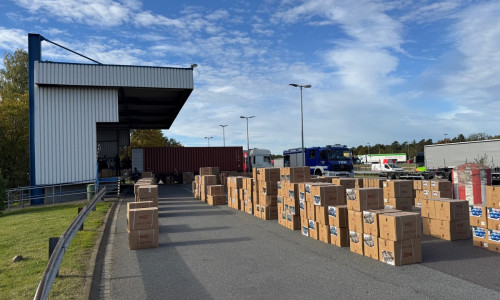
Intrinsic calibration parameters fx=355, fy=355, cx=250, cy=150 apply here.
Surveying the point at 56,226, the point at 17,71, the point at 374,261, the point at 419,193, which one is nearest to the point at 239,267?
the point at 374,261

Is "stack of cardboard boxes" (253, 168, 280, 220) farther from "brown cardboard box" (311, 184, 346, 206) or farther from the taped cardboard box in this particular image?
the taped cardboard box

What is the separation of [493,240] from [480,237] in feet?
1.06

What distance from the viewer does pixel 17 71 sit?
50969 millimetres

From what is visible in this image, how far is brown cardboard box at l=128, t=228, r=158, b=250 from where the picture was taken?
8711mm

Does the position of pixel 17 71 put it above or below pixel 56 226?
above

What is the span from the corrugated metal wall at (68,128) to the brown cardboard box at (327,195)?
1726 cm

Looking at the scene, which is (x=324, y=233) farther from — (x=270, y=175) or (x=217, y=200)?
(x=217, y=200)

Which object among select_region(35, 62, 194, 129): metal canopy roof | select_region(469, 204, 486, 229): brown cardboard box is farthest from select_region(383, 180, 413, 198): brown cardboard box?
select_region(35, 62, 194, 129): metal canopy roof

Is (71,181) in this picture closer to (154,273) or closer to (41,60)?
(41,60)

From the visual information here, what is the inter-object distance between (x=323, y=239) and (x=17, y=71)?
56.4 m

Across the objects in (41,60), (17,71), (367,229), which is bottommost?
(367,229)

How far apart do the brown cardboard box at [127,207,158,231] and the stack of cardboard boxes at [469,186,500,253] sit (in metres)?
7.61

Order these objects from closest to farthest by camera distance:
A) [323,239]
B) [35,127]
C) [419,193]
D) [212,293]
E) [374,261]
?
[212,293] < [374,261] < [323,239] < [419,193] < [35,127]

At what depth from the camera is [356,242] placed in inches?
308
